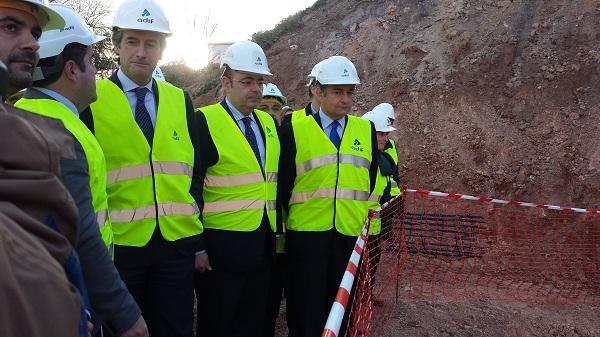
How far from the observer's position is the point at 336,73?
13.8 feet

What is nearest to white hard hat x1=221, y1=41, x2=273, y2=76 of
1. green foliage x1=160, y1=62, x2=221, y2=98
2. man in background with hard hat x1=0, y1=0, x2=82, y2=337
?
man in background with hard hat x1=0, y1=0, x2=82, y2=337

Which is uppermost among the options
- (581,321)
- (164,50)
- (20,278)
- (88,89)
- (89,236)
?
(164,50)

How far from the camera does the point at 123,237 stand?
288cm

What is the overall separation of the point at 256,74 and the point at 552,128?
830cm

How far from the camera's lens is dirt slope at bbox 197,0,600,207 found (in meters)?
9.69

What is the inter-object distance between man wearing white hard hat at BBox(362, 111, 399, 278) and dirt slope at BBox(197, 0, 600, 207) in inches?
154

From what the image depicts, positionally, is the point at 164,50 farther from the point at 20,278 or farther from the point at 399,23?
the point at 399,23

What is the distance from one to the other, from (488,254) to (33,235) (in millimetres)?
8027

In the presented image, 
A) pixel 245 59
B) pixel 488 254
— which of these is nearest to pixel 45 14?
pixel 245 59

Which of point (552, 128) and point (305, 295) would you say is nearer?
point (305, 295)

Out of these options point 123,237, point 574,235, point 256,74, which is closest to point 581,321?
point 574,235

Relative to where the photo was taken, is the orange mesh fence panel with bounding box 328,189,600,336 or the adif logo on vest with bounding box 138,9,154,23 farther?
the orange mesh fence panel with bounding box 328,189,600,336

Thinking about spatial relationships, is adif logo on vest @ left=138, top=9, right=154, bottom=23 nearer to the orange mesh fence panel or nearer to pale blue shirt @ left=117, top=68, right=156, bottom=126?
pale blue shirt @ left=117, top=68, right=156, bottom=126

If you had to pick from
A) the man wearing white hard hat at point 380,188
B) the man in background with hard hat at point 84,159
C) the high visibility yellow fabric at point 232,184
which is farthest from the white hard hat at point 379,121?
the man in background with hard hat at point 84,159
